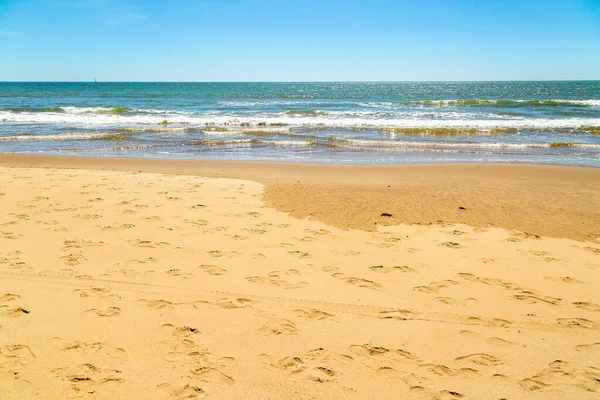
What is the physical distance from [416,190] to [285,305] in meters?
5.50

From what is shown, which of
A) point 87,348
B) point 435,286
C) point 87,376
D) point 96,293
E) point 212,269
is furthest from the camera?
point 212,269

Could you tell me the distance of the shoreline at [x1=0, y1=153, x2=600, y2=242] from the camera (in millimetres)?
6562

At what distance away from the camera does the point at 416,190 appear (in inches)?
338

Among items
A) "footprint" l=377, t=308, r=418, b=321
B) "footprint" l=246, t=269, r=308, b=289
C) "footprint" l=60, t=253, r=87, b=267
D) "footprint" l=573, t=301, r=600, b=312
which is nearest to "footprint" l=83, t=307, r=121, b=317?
"footprint" l=60, t=253, r=87, b=267

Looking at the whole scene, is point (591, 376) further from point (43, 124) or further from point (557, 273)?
point (43, 124)

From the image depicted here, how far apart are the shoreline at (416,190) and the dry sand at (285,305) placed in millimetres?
135

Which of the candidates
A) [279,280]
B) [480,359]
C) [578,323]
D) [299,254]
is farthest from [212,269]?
[578,323]

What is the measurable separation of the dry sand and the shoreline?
0.13 metres

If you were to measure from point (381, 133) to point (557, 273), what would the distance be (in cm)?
1543

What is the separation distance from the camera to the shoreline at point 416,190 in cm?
656

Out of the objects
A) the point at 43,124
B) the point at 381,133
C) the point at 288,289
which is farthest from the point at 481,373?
the point at 43,124

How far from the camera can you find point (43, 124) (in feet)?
73.4

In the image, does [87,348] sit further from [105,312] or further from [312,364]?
[312,364]

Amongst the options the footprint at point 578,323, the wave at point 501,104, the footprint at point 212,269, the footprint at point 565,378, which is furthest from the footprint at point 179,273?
the wave at point 501,104
